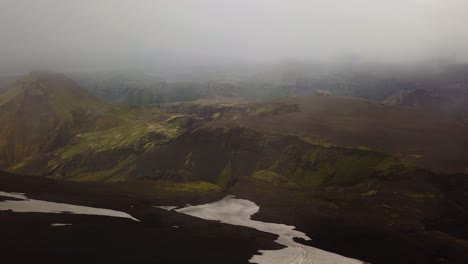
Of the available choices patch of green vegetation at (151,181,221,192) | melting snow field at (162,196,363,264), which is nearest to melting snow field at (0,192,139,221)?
melting snow field at (162,196,363,264)

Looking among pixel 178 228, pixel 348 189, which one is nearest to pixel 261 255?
pixel 178 228

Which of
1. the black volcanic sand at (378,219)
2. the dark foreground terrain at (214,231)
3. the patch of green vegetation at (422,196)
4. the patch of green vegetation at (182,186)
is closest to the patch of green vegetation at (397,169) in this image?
the black volcanic sand at (378,219)

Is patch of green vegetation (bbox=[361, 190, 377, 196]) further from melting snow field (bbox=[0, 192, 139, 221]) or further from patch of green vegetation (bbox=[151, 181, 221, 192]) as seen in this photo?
melting snow field (bbox=[0, 192, 139, 221])

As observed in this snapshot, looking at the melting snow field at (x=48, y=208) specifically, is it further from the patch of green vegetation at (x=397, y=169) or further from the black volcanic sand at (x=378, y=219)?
the patch of green vegetation at (x=397, y=169)

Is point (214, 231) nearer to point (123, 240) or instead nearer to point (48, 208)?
point (123, 240)

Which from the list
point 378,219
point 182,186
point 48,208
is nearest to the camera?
point 48,208

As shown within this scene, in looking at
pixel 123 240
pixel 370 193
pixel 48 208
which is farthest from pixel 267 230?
pixel 370 193
